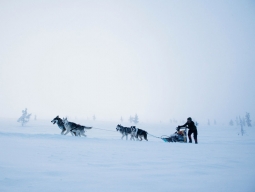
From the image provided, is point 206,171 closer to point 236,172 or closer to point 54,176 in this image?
point 236,172

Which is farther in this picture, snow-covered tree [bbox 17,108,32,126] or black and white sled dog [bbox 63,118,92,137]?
snow-covered tree [bbox 17,108,32,126]

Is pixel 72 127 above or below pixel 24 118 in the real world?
below

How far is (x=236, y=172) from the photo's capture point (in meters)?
4.08

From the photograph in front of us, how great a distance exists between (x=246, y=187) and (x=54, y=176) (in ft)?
12.5

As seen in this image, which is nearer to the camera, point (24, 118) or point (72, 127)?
point (72, 127)

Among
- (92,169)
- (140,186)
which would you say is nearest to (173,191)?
(140,186)

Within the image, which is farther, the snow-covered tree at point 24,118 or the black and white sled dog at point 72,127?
the snow-covered tree at point 24,118

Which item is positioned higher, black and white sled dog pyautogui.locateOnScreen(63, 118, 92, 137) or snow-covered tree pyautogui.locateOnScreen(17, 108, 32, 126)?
snow-covered tree pyautogui.locateOnScreen(17, 108, 32, 126)

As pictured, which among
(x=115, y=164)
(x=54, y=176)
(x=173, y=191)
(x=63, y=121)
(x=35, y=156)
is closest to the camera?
(x=173, y=191)

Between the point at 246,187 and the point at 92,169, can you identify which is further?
the point at 92,169

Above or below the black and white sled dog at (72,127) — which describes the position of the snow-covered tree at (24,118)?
above

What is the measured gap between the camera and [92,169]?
3916 mm

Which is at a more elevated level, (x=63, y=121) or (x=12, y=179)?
(x=63, y=121)

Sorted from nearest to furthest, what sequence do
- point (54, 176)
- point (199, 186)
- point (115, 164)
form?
1. point (199, 186)
2. point (54, 176)
3. point (115, 164)
